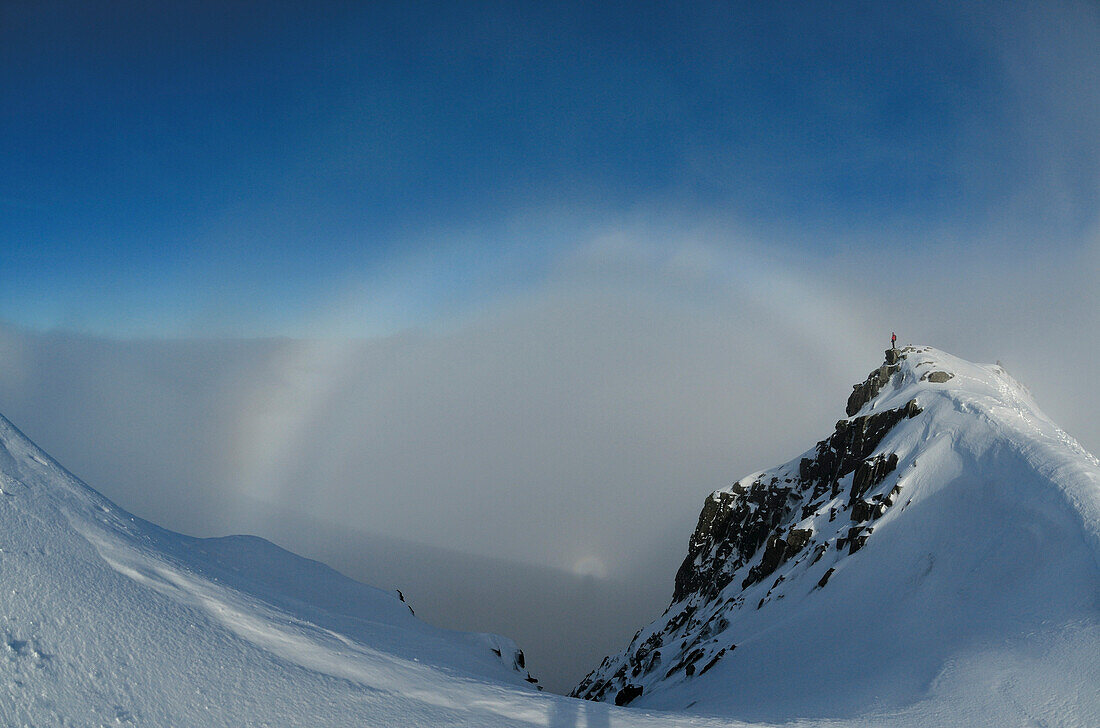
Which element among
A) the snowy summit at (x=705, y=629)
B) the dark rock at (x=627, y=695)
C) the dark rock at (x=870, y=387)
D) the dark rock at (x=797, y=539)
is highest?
the dark rock at (x=870, y=387)

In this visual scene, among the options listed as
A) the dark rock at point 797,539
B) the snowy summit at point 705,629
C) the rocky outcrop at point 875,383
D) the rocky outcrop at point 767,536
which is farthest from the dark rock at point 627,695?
the rocky outcrop at point 875,383

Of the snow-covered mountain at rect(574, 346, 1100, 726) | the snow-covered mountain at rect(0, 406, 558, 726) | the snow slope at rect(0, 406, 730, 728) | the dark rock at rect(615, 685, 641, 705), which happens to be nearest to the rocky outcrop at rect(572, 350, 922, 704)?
the dark rock at rect(615, 685, 641, 705)

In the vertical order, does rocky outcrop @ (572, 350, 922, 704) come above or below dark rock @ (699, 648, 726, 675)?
above

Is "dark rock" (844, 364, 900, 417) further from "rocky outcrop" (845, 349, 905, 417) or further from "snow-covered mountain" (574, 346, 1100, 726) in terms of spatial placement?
"snow-covered mountain" (574, 346, 1100, 726)

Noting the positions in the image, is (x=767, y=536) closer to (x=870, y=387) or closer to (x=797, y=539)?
(x=797, y=539)

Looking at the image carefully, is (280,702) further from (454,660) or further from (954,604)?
Result: (954,604)

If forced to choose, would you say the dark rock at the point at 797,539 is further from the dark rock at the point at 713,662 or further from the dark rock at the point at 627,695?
the dark rock at the point at 627,695
